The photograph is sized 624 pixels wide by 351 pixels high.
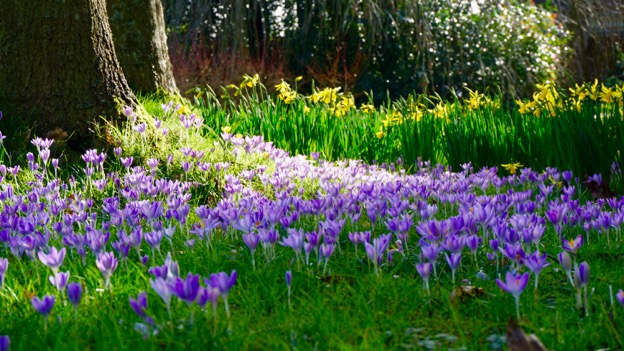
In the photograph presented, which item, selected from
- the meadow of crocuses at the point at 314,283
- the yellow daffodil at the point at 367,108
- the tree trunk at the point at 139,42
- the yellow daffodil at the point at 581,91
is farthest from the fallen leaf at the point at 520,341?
the yellow daffodil at the point at 367,108

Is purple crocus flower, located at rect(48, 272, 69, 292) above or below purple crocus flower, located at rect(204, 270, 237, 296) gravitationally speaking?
below

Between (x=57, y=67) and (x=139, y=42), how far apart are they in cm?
176

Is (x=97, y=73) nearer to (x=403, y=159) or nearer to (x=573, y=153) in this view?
(x=403, y=159)

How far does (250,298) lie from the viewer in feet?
7.23

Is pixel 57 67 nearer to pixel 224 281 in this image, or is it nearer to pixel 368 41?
pixel 224 281

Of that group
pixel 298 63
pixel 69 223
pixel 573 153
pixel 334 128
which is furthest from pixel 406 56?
pixel 69 223

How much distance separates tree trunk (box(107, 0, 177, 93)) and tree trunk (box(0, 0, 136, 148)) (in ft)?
5.12

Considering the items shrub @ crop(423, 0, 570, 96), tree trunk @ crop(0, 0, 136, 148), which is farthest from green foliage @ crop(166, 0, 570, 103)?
tree trunk @ crop(0, 0, 136, 148)

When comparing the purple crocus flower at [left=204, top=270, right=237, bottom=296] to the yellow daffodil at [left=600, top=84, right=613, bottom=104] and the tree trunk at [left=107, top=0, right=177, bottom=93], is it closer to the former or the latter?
the yellow daffodil at [left=600, top=84, right=613, bottom=104]

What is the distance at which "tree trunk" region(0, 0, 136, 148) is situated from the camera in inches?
188

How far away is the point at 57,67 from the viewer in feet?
15.8

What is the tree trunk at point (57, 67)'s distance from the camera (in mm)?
4770

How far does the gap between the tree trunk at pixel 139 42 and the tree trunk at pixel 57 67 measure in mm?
1561

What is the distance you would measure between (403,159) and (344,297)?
156 inches
